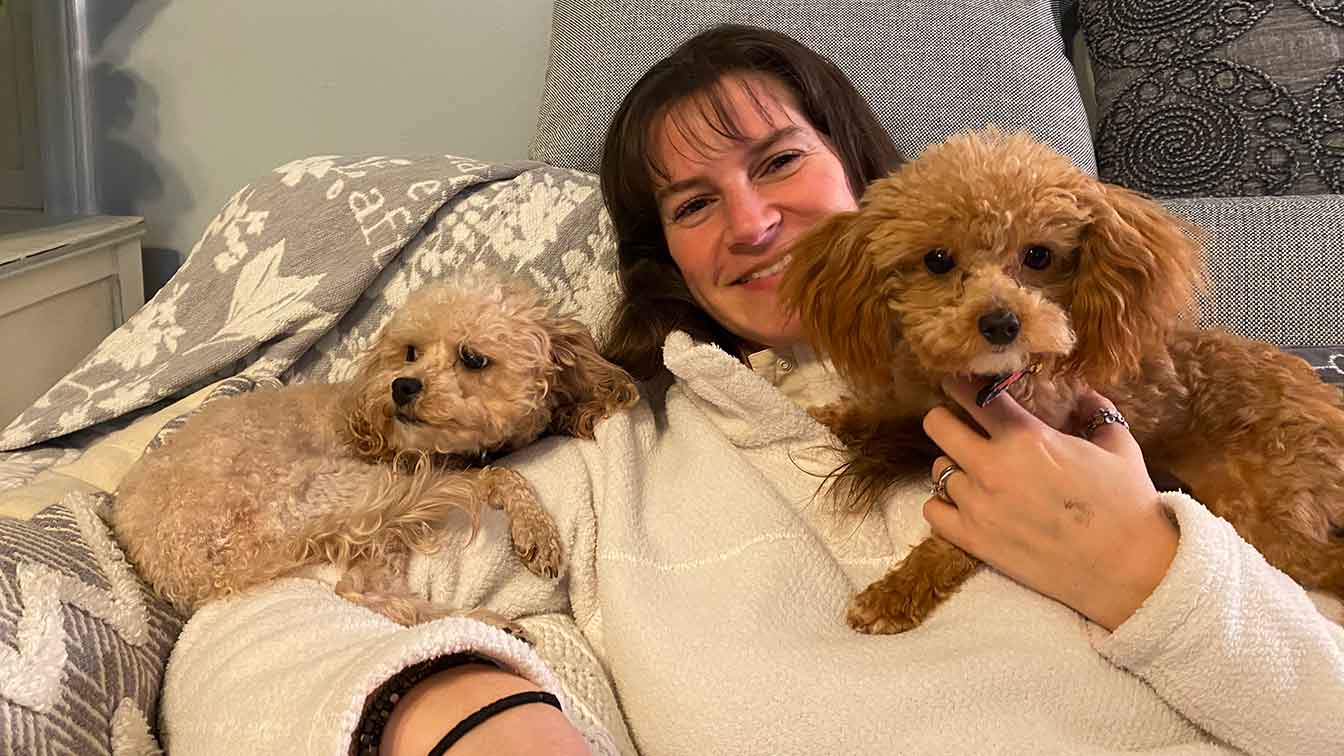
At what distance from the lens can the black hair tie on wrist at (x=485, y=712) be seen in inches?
29.8

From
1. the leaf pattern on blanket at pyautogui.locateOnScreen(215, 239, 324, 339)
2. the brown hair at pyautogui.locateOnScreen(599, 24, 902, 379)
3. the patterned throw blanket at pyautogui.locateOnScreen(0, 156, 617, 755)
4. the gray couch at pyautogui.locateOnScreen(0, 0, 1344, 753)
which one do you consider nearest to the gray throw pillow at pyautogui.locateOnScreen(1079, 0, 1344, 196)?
the gray couch at pyautogui.locateOnScreen(0, 0, 1344, 753)

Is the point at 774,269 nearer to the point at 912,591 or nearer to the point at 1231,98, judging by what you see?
the point at 912,591

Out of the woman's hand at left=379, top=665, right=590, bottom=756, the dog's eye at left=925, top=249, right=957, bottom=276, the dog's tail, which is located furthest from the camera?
the dog's tail

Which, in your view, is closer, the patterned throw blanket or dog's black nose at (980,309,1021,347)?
dog's black nose at (980,309,1021,347)

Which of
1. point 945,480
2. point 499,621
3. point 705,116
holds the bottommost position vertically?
point 499,621

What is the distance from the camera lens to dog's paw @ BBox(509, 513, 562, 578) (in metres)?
1.18

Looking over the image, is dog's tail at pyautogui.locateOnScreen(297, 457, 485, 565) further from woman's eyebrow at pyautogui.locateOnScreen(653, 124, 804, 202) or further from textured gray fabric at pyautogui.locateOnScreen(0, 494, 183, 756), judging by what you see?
woman's eyebrow at pyautogui.locateOnScreen(653, 124, 804, 202)

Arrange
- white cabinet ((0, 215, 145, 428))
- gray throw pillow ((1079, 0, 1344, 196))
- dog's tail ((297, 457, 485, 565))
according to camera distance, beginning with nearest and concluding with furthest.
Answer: dog's tail ((297, 457, 485, 565))
gray throw pillow ((1079, 0, 1344, 196))
white cabinet ((0, 215, 145, 428))

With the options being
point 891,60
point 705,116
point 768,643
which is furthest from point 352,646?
point 891,60

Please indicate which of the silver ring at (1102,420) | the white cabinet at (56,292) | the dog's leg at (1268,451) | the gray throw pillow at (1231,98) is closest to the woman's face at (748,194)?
the silver ring at (1102,420)

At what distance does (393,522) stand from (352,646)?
329 mm

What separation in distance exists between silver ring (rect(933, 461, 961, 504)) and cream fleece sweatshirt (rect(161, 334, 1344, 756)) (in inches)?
2.6

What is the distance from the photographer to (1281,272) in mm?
1435

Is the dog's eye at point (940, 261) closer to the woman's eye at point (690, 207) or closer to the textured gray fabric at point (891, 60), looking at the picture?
the woman's eye at point (690, 207)
